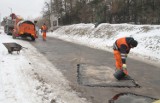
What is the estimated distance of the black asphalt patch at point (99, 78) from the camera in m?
8.95

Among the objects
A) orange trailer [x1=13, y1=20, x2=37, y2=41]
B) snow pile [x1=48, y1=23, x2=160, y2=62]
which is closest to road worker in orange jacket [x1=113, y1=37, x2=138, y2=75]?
snow pile [x1=48, y1=23, x2=160, y2=62]

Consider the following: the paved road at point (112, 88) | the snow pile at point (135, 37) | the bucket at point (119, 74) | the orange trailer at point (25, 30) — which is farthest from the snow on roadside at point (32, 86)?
the orange trailer at point (25, 30)

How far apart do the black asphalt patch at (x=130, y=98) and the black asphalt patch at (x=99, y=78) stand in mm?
1006

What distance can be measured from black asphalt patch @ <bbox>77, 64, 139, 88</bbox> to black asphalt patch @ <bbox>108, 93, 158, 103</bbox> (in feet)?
3.30

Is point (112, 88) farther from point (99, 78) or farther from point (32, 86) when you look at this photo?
point (32, 86)

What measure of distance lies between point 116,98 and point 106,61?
6.41m

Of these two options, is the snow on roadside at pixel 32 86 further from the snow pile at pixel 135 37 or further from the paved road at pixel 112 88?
the snow pile at pixel 135 37

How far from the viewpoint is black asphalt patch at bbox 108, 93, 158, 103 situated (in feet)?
23.7

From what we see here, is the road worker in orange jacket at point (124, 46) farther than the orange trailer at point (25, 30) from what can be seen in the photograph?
No

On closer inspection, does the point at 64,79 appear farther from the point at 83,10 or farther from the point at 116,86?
the point at 83,10

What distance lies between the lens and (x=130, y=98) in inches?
294

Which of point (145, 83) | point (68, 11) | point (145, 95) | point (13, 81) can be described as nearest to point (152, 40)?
point (145, 83)

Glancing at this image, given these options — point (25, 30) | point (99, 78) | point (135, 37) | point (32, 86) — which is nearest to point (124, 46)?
point (99, 78)

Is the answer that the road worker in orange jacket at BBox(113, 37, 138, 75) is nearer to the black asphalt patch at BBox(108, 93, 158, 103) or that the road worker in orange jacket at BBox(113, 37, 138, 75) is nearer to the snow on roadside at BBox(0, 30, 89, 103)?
the black asphalt patch at BBox(108, 93, 158, 103)
